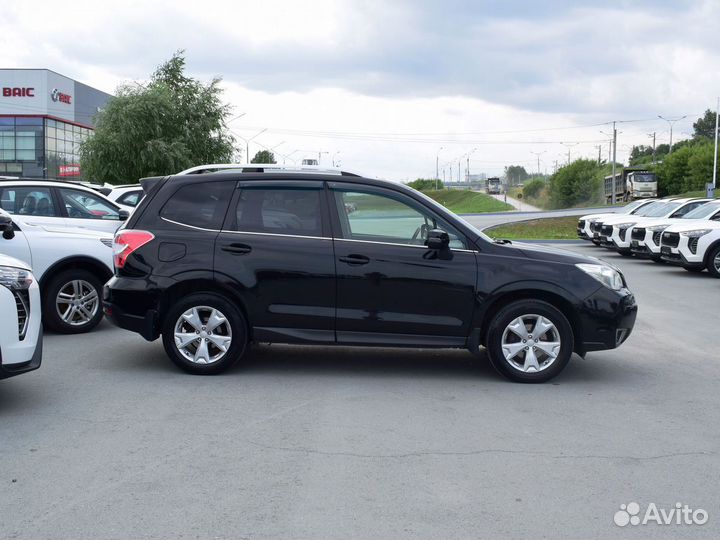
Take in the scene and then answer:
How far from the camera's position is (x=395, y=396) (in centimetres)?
727

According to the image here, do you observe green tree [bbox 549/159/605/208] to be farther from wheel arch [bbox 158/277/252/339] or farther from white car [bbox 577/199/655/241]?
wheel arch [bbox 158/277/252/339]

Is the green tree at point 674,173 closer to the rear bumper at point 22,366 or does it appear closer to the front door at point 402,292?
the front door at point 402,292

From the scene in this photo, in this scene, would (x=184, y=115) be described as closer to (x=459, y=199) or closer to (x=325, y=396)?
(x=325, y=396)

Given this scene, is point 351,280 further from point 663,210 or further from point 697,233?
point 663,210

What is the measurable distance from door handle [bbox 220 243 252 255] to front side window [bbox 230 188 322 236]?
0.61 feet

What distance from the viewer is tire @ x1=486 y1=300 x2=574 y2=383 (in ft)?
25.5

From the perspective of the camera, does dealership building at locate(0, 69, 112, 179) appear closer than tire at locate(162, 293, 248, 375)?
No

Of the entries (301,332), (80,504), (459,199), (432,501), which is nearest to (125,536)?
(80,504)

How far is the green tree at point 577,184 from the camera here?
10291cm

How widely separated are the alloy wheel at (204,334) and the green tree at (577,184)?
96.0 m

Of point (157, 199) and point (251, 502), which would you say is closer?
point (251, 502)

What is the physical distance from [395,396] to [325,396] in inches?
23.1

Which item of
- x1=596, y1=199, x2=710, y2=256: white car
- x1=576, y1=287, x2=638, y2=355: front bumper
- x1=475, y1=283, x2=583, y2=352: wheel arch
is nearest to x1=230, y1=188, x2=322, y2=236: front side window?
x1=475, y1=283, x2=583, y2=352: wheel arch

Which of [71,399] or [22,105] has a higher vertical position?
[22,105]
